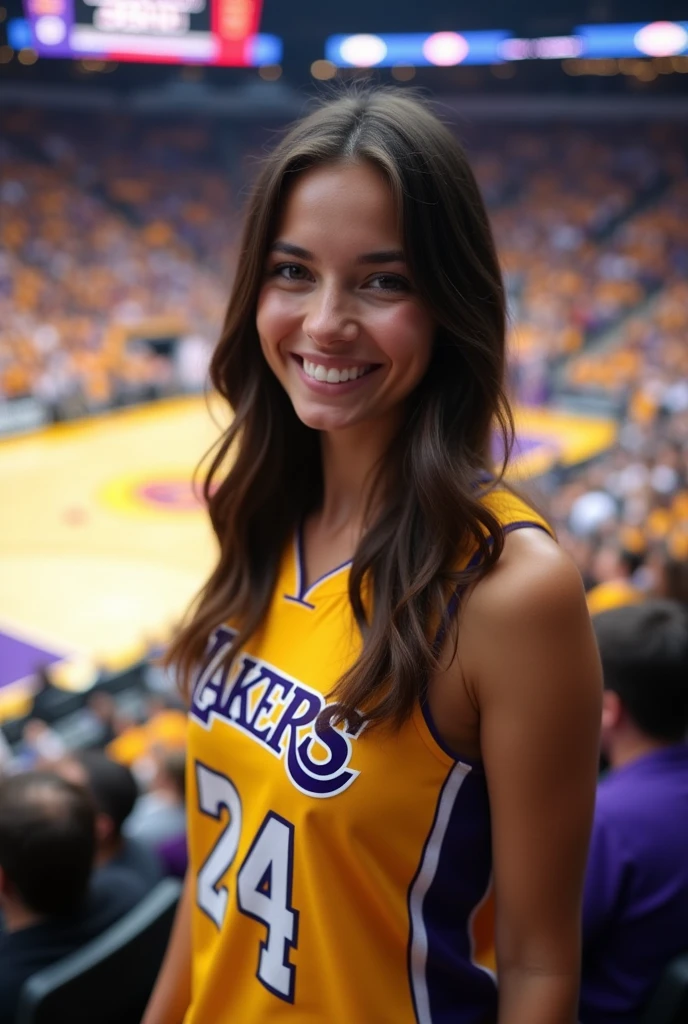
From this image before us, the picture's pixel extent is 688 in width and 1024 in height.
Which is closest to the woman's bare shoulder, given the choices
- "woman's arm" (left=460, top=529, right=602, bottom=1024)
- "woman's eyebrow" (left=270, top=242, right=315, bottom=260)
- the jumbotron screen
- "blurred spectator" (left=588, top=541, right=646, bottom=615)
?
"woman's arm" (left=460, top=529, right=602, bottom=1024)

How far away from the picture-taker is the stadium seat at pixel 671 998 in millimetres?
1394

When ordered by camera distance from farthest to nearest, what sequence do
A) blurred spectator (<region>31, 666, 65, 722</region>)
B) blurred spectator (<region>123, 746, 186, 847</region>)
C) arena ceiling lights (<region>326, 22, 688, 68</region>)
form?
arena ceiling lights (<region>326, 22, 688, 68</region>) < blurred spectator (<region>31, 666, 65, 722</region>) < blurred spectator (<region>123, 746, 186, 847</region>)

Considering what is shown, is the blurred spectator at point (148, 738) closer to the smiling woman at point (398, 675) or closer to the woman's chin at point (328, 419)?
the smiling woman at point (398, 675)

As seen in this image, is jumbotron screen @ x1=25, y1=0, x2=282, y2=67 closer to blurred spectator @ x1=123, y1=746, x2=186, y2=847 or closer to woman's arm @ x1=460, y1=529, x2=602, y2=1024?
blurred spectator @ x1=123, y1=746, x2=186, y2=847

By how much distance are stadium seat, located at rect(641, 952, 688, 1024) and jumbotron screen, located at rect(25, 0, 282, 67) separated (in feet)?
46.7

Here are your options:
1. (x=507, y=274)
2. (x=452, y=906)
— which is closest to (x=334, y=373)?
(x=452, y=906)

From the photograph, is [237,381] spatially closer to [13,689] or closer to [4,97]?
[13,689]

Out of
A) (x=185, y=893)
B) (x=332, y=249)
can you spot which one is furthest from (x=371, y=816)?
(x=332, y=249)

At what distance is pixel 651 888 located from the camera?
152cm

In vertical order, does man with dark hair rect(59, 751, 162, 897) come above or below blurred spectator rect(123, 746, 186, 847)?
above

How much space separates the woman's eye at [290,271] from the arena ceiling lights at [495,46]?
13.6 metres

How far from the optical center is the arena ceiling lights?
13023mm

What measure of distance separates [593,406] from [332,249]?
1383cm

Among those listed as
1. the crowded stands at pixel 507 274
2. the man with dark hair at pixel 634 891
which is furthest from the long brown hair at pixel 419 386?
the crowded stands at pixel 507 274
